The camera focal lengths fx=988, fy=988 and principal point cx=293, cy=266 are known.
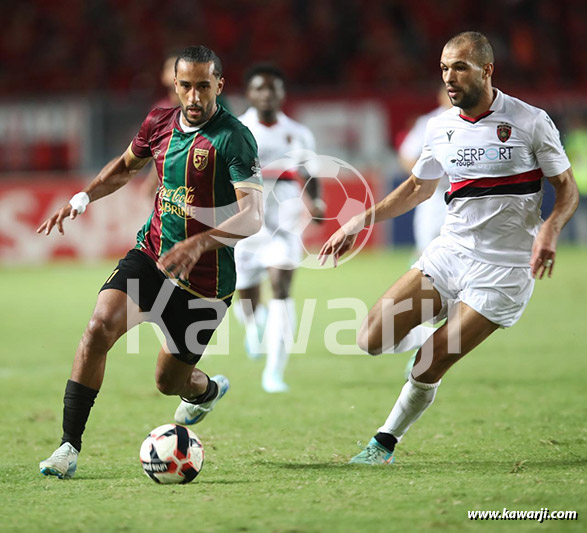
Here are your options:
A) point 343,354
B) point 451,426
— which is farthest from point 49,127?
point 451,426

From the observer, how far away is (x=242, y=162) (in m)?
5.39

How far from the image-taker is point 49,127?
69.4 ft

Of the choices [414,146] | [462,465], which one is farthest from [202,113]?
[414,146]

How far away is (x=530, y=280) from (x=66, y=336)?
726cm

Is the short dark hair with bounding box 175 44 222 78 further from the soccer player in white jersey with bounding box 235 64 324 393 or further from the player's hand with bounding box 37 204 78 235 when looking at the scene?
the soccer player in white jersey with bounding box 235 64 324 393

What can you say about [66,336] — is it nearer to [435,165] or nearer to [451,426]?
[451,426]

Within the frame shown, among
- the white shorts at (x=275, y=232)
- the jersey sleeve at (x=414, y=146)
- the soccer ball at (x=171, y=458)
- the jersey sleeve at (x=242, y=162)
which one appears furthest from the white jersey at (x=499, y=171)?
the jersey sleeve at (x=414, y=146)

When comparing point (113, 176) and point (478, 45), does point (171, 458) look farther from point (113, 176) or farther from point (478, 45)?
point (478, 45)

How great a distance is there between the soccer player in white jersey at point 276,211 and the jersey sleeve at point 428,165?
2915mm

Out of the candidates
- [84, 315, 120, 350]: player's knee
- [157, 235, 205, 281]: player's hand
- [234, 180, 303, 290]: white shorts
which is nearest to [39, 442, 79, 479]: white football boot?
[84, 315, 120, 350]: player's knee

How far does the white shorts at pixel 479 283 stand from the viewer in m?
5.51

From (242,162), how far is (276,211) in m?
3.70

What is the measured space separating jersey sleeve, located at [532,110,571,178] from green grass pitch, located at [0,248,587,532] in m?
1.61

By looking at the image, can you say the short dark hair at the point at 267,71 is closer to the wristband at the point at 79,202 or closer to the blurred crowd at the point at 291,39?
the wristband at the point at 79,202
